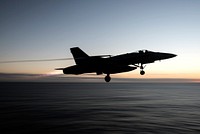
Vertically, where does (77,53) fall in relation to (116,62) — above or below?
above

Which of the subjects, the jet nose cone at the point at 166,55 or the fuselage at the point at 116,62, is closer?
the fuselage at the point at 116,62

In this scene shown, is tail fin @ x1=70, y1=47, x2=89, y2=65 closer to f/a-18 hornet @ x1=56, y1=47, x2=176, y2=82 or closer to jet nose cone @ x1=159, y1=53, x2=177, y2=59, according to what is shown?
f/a-18 hornet @ x1=56, y1=47, x2=176, y2=82

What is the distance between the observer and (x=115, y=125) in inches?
1567

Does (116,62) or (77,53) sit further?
(77,53)

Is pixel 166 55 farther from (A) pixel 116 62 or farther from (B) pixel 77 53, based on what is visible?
(B) pixel 77 53

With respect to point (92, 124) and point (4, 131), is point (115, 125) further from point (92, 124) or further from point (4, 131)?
point (4, 131)

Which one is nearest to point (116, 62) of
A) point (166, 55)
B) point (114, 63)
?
point (114, 63)

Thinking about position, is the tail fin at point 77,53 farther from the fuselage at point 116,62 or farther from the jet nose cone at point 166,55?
the jet nose cone at point 166,55

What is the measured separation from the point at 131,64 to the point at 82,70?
11.3 m

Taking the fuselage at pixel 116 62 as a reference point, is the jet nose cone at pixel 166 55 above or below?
above

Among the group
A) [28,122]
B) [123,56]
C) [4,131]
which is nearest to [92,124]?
[28,122]

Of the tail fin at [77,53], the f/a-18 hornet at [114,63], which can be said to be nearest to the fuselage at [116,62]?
the f/a-18 hornet at [114,63]

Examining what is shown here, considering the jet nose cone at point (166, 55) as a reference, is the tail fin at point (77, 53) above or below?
above

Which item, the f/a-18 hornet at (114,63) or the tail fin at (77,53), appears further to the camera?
the tail fin at (77,53)
